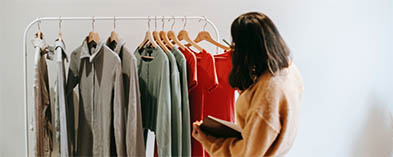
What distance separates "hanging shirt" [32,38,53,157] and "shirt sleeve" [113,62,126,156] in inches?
13.8

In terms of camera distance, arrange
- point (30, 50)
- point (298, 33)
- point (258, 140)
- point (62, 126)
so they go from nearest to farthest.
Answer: point (258, 140)
point (62, 126)
point (30, 50)
point (298, 33)

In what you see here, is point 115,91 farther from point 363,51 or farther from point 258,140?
point 363,51

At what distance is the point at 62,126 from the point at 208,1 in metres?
1.18

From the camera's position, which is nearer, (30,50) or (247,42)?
(247,42)

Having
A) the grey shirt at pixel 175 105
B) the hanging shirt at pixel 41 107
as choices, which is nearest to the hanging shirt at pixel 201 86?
the grey shirt at pixel 175 105

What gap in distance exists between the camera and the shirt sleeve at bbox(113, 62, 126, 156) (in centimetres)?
175

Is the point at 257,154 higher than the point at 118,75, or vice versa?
the point at 118,75

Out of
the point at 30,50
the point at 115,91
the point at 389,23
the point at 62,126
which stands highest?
the point at 389,23

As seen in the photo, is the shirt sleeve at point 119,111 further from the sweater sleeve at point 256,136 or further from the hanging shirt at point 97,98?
the sweater sleeve at point 256,136

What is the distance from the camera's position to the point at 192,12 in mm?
2348

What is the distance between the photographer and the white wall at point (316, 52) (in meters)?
2.26

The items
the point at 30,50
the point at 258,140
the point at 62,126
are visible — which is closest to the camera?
the point at 258,140

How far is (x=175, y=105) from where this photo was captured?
5.90ft

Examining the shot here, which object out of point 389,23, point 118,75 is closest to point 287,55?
point 118,75
